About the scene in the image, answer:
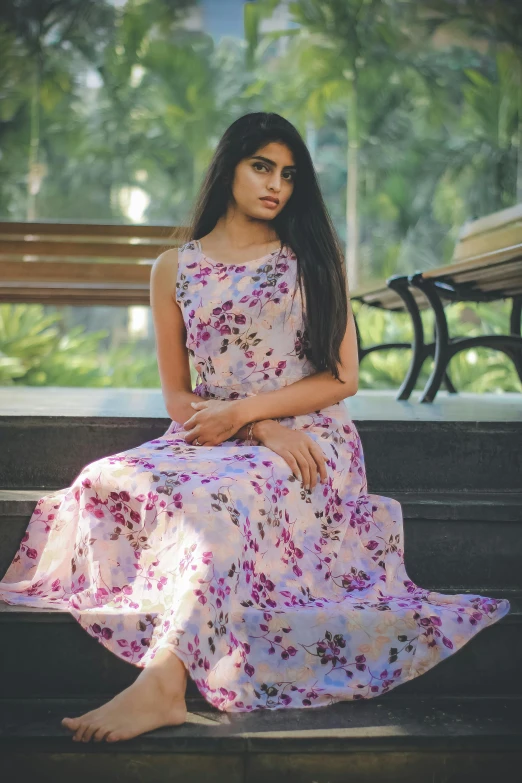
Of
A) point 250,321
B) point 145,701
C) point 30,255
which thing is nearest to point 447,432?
point 250,321

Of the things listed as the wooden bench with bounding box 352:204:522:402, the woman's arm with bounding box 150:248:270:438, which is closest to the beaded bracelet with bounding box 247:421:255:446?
the woman's arm with bounding box 150:248:270:438

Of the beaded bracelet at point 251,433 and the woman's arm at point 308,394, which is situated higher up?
the woman's arm at point 308,394

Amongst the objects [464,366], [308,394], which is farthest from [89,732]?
[464,366]

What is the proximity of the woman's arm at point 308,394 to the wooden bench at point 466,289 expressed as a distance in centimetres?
115

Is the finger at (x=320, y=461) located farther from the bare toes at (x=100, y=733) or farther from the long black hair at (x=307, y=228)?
the bare toes at (x=100, y=733)

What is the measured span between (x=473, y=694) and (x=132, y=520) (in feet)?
3.06

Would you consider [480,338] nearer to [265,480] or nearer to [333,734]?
[265,480]

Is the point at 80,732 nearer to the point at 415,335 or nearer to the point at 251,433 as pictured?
the point at 251,433

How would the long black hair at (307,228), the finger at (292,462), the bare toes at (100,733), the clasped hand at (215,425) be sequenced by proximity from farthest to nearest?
the long black hair at (307,228)
the clasped hand at (215,425)
the finger at (292,462)
the bare toes at (100,733)

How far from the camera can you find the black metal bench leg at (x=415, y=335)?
14.6 ft

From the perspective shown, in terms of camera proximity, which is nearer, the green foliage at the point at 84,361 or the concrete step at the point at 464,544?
the concrete step at the point at 464,544

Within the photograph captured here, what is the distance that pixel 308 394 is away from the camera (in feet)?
8.09

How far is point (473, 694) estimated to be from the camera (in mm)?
2209

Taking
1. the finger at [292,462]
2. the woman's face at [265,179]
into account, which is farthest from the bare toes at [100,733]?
the woman's face at [265,179]
